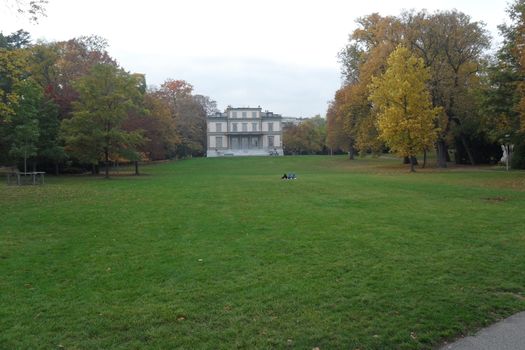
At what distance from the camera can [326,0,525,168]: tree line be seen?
97.6ft

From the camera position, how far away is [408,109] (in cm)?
3559

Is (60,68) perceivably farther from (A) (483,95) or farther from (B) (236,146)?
(B) (236,146)

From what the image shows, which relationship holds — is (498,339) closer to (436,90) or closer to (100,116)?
(100,116)

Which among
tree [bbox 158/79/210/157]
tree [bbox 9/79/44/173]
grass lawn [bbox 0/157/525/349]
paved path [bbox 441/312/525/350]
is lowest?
paved path [bbox 441/312/525/350]

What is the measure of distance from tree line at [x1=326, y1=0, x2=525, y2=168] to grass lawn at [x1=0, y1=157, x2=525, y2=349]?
19712 mm

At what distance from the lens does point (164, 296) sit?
587 centimetres

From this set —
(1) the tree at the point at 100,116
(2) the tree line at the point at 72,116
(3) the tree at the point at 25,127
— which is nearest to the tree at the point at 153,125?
(2) the tree line at the point at 72,116

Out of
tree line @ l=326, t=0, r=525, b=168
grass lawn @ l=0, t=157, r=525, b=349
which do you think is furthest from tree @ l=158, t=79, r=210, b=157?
grass lawn @ l=0, t=157, r=525, b=349

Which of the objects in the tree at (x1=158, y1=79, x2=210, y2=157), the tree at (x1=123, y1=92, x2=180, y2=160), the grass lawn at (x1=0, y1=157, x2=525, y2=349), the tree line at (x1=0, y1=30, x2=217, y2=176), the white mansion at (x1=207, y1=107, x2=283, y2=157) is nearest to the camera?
the grass lawn at (x1=0, y1=157, x2=525, y2=349)

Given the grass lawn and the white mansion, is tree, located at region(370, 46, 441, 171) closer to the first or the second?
the grass lawn

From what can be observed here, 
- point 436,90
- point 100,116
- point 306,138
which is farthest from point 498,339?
point 306,138

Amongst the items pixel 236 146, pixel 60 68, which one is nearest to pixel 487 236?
pixel 60 68

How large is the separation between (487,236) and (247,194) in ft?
35.5

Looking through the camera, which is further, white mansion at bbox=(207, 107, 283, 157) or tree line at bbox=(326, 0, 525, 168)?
white mansion at bbox=(207, 107, 283, 157)
